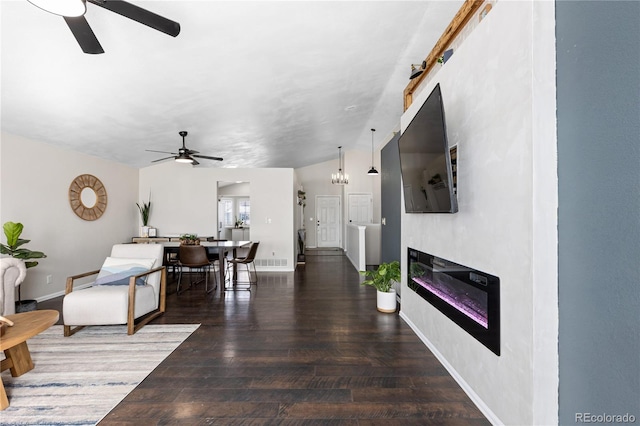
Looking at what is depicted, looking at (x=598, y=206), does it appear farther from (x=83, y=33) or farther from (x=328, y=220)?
(x=328, y=220)

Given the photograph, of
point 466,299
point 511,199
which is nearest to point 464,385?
point 466,299

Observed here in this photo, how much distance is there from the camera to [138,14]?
1660 mm

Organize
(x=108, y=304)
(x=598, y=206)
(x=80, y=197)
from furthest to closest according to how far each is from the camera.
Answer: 1. (x=80, y=197)
2. (x=108, y=304)
3. (x=598, y=206)

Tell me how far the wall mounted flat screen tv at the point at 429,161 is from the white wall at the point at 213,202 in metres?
4.17

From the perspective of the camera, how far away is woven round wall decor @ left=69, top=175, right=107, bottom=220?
14.8 feet

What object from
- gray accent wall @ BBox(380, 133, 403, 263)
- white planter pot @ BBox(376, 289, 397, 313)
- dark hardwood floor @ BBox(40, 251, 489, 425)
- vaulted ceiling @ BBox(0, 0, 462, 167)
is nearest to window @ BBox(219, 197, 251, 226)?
vaulted ceiling @ BBox(0, 0, 462, 167)

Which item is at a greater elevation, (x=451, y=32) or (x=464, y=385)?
(x=451, y=32)

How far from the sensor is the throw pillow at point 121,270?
3100 mm

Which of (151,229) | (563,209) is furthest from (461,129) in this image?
(151,229)

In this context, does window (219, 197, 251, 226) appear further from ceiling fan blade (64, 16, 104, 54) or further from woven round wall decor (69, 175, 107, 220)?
ceiling fan blade (64, 16, 104, 54)

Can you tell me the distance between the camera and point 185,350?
250 cm

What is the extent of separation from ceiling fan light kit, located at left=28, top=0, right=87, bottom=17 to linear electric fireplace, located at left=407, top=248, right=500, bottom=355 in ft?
9.05

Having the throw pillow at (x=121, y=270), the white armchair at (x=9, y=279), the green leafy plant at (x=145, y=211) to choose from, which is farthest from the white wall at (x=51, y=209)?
the throw pillow at (x=121, y=270)

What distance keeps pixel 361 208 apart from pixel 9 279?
808cm
